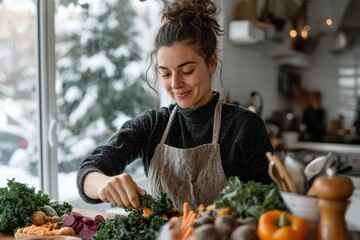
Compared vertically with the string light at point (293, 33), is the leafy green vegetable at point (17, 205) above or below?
below

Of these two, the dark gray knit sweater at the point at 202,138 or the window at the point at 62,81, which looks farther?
the window at the point at 62,81

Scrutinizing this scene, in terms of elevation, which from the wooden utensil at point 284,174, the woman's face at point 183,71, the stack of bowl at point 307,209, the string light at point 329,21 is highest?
the string light at point 329,21

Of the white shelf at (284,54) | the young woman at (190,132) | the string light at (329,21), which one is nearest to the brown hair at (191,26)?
the young woman at (190,132)

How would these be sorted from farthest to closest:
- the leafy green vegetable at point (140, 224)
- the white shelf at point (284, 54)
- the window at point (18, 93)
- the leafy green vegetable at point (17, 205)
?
the white shelf at point (284, 54) → the window at point (18, 93) → the leafy green vegetable at point (17, 205) → the leafy green vegetable at point (140, 224)

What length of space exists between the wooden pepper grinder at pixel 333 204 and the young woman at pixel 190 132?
1.97 feet

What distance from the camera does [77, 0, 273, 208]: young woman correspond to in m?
1.44

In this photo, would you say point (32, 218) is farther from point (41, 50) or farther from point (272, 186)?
point (41, 50)

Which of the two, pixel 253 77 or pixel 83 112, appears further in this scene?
pixel 253 77

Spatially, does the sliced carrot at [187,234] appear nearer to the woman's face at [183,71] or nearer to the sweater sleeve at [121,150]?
the sweater sleeve at [121,150]

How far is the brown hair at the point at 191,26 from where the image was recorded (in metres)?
1.46

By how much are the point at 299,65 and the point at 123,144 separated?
10.8ft

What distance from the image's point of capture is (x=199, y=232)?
85 cm

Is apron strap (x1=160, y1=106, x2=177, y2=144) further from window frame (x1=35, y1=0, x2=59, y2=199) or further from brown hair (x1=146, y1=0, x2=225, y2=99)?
window frame (x1=35, y1=0, x2=59, y2=199)

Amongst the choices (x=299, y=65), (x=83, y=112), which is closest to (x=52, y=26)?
(x=83, y=112)
